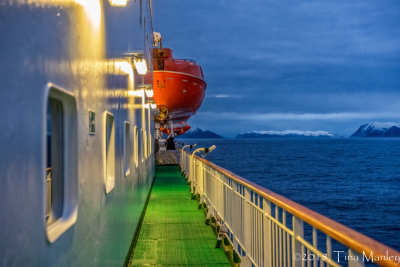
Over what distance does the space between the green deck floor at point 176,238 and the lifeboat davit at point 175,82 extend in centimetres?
1868

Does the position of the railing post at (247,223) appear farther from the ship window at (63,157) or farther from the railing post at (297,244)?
the ship window at (63,157)

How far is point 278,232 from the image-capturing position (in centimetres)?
343

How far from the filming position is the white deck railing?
1484mm

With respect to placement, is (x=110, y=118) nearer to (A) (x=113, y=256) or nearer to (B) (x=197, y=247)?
(A) (x=113, y=256)

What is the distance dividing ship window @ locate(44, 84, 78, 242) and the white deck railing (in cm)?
131

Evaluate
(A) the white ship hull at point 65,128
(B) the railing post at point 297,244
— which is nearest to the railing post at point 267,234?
(B) the railing post at point 297,244

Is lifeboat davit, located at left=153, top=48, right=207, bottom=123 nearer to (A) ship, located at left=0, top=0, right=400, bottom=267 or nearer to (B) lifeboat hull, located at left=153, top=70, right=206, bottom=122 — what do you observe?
(B) lifeboat hull, located at left=153, top=70, right=206, bottom=122

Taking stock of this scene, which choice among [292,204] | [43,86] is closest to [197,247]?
[292,204]

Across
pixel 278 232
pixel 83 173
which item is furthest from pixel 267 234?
pixel 83 173

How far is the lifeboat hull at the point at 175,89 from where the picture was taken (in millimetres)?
27859

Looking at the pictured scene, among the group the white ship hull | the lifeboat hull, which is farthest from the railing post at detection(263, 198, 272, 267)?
the lifeboat hull

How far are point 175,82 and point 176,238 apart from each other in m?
22.9

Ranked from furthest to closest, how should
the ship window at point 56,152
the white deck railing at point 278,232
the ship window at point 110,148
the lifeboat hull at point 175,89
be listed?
the lifeboat hull at point 175,89, the ship window at point 110,148, the ship window at point 56,152, the white deck railing at point 278,232

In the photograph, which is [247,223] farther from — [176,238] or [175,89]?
[175,89]
